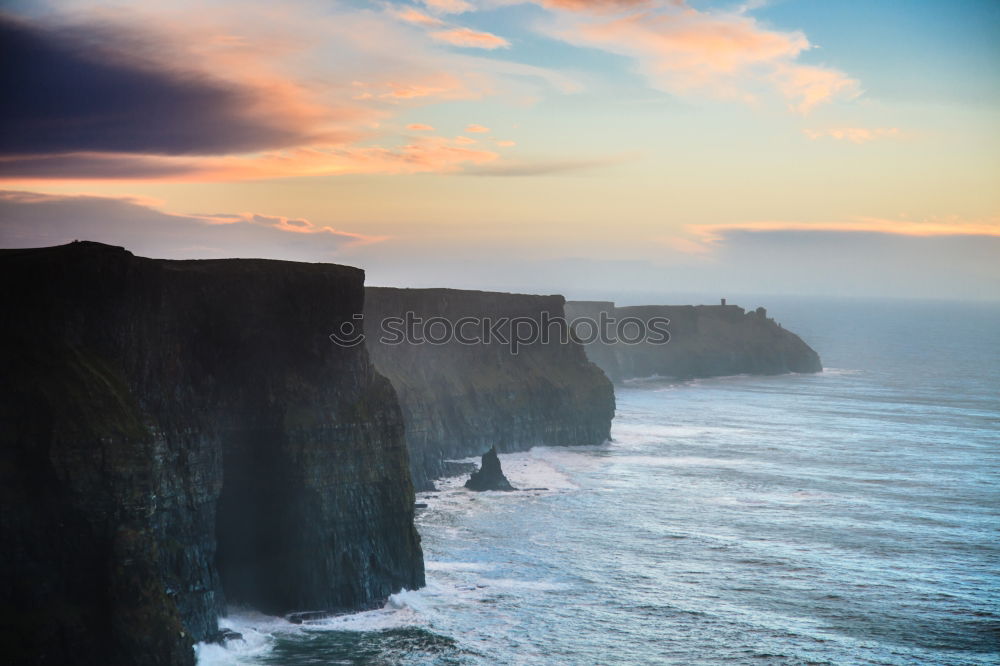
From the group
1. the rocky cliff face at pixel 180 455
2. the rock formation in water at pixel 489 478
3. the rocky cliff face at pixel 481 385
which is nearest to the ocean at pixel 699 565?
the rock formation in water at pixel 489 478

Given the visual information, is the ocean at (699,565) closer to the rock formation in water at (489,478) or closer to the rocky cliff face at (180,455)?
the rock formation in water at (489,478)

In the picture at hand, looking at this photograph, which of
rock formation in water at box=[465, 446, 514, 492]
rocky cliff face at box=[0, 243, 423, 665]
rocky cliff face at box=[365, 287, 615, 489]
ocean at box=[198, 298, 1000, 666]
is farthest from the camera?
rocky cliff face at box=[365, 287, 615, 489]

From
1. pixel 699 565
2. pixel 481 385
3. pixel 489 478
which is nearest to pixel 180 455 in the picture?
pixel 699 565

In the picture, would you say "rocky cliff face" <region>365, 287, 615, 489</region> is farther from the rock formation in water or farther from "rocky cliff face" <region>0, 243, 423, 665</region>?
"rocky cliff face" <region>0, 243, 423, 665</region>

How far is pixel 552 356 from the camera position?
13050cm

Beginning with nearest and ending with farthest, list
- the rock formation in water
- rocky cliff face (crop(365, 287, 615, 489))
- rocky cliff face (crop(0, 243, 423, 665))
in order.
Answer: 1. rocky cliff face (crop(0, 243, 423, 665))
2. the rock formation in water
3. rocky cliff face (crop(365, 287, 615, 489))

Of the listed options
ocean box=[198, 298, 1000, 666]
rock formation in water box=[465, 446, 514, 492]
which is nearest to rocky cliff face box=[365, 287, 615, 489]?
ocean box=[198, 298, 1000, 666]

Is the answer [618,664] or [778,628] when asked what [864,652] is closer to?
[778,628]

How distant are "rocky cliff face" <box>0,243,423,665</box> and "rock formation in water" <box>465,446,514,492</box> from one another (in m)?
30.8

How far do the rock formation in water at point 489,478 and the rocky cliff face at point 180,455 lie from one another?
101 ft

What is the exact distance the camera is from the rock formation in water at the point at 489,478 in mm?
94625

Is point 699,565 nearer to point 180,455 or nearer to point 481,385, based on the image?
point 180,455

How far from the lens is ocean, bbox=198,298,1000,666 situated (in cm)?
5616

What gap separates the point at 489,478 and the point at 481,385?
882 inches
